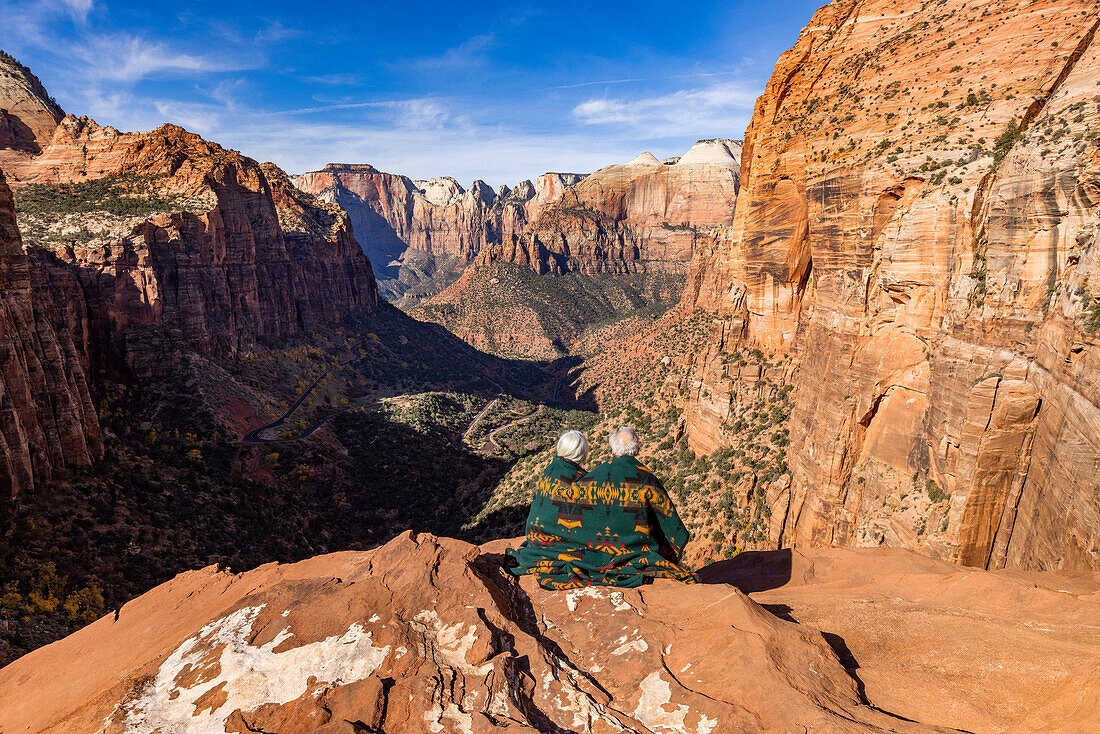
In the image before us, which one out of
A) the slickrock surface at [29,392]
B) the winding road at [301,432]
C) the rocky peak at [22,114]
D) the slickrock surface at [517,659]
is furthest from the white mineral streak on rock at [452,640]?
the rocky peak at [22,114]

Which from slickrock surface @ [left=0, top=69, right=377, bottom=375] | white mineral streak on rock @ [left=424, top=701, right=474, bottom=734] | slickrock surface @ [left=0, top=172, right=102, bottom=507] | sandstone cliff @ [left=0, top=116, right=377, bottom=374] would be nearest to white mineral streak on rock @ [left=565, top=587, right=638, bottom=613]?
white mineral streak on rock @ [left=424, top=701, right=474, bottom=734]

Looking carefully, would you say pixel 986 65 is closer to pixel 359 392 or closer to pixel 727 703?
pixel 727 703

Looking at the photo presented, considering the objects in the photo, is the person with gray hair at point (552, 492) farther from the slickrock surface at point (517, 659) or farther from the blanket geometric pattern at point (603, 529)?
the slickrock surface at point (517, 659)

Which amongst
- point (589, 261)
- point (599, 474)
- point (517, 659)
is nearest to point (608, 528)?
point (599, 474)

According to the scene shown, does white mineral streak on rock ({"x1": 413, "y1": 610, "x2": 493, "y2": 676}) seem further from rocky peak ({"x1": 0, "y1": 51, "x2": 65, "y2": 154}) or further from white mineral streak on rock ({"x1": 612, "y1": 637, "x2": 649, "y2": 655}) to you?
rocky peak ({"x1": 0, "y1": 51, "x2": 65, "y2": 154})

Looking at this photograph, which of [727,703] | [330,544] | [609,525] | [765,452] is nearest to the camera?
[727,703]

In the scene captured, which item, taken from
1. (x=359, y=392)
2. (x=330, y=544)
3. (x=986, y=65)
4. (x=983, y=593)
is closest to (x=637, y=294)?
(x=359, y=392)

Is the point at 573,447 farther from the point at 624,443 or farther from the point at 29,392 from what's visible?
the point at 29,392
